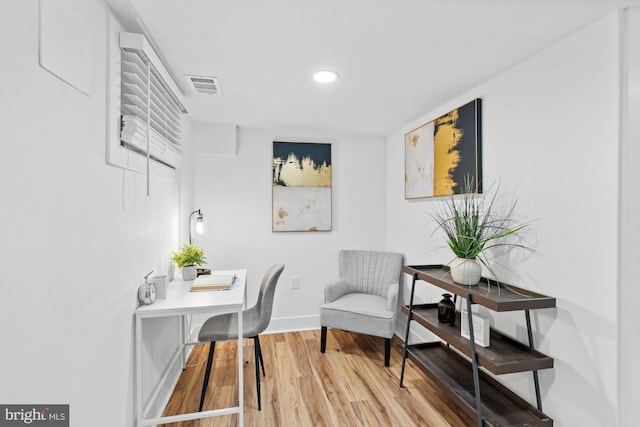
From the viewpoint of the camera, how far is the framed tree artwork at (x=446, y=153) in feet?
7.11

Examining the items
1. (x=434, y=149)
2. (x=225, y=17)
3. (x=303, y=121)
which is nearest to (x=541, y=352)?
(x=434, y=149)

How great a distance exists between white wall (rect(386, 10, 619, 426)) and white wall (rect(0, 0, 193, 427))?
2.18 metres

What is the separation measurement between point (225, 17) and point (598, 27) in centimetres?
173

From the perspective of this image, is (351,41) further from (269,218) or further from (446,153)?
(269,218)

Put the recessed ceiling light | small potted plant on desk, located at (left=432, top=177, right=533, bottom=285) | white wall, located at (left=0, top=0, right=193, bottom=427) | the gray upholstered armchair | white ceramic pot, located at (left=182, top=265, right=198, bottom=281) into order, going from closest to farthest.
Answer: white wall, located at (left=0, top=0, right=193, bottom=427), small potted plant on desk, located at (left=432, top=177, right=533, bottom=285), the recessed ceiling light, white ceramic pot, located at (left=182, top=265, right=198, bottom=281), the gray upholstered armchair

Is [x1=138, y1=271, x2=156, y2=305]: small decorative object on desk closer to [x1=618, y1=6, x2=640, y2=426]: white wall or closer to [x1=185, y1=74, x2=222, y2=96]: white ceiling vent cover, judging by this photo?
[x1=185, y1=74, x2=222, y2=96]: white ceiling vent cover

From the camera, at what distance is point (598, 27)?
141 centimetres

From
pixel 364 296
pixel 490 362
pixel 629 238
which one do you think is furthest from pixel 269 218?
pixel 629 238

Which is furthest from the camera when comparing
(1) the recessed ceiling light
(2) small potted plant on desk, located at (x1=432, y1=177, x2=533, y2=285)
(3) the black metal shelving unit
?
(1) the recessed ceiling light

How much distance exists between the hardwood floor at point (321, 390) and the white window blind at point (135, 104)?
1.67m

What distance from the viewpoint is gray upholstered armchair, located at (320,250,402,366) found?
8.83ft

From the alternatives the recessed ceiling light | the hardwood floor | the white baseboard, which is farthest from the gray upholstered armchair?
the recessed ceiling light

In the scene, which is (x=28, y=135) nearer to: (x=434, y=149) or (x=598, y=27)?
(x=598, y=27)

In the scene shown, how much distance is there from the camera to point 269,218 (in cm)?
339
